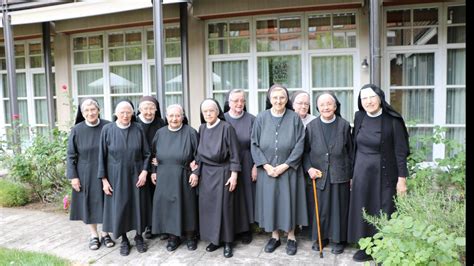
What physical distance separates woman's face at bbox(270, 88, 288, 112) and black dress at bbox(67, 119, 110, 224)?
1963mm

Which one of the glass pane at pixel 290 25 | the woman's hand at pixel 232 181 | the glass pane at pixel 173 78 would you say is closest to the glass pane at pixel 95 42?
the glass pane at pixel 173 78

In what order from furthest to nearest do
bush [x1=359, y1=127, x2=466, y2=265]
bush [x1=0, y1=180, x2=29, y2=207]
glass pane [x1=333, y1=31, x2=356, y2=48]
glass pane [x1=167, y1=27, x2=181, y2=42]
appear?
1. glass pane [x1=167, y1=27, x2=181, y2=42]
2. glass pane [x1=333, y1=31, x2=356, y2=48]
3. bush [x1=0, y1=180, x2=29, y2=207]
4. bush [x1=359, y1=127, x2=466, y2=265]

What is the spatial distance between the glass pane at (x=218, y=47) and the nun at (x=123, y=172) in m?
4.43

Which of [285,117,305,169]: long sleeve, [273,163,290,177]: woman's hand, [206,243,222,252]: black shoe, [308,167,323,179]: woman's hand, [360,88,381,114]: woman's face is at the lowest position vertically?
[206,243,222,252]: black shoe

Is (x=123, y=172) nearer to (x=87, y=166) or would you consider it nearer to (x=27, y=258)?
(x=87, y=166)

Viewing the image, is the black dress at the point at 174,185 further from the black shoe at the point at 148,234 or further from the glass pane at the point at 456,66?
the glass pane at the point at 456,66

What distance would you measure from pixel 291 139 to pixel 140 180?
1.68 meters

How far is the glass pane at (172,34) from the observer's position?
8.92 m

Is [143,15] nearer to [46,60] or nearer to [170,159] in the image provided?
[46,60]

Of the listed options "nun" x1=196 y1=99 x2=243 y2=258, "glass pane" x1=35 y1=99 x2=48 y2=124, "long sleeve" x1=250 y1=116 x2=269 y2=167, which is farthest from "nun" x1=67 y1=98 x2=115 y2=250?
"glass pane" x1=35 y1=99 x2=48 y2=124

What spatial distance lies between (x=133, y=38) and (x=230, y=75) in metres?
2.49

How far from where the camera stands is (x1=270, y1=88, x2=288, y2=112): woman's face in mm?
4296

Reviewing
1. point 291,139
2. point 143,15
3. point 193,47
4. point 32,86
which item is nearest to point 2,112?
point 32,86

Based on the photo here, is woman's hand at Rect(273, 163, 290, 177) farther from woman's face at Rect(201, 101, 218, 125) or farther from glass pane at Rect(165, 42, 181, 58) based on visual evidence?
glass pane at Rect(165, 42, 181, 58)
